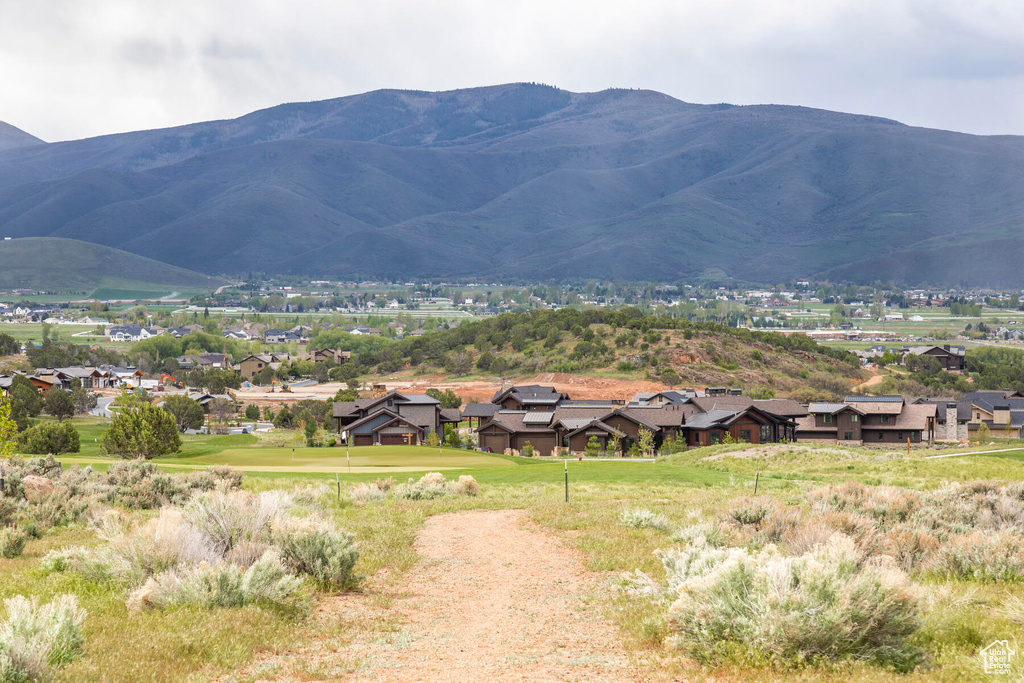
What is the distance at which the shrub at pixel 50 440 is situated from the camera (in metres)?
48.2

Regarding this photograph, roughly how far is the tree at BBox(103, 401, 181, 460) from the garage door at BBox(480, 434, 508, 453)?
64.8ft

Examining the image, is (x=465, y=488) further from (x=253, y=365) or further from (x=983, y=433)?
(x=253, y=365)

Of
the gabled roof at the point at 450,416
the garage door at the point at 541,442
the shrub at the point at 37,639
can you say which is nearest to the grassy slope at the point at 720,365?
the gabled roof at the point at 450,416

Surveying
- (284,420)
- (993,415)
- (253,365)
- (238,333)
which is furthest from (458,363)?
(238,333)

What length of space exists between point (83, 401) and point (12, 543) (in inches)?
2996

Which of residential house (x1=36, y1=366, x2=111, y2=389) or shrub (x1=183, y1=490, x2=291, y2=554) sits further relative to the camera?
residential house (x1=36, y1=366, x2=111, y2=389)

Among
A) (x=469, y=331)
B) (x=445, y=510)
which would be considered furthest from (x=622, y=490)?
(x=469, y=331)

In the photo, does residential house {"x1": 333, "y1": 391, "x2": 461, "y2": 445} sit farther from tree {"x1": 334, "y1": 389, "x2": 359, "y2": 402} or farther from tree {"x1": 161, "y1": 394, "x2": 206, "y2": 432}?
tree {"x1": 161, "y1": 394, "x2": 206, "y2": 432}

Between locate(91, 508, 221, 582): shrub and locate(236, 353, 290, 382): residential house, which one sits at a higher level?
locate(91, 508, 221, 582): shrub

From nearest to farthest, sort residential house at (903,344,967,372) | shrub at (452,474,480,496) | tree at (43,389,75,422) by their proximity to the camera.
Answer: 1. shrub at (452,474,480,496)
2. tree at (43,389,75,422)
3. residential house at (903,344,967,372)

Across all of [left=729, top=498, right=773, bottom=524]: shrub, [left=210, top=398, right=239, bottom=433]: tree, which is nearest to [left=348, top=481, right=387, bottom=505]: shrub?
[left=729, top=498, right=773, bottom=524]: shrub

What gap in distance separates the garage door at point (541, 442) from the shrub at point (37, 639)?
51.6 meters

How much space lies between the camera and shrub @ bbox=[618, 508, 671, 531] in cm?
1783

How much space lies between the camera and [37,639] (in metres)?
8.36
